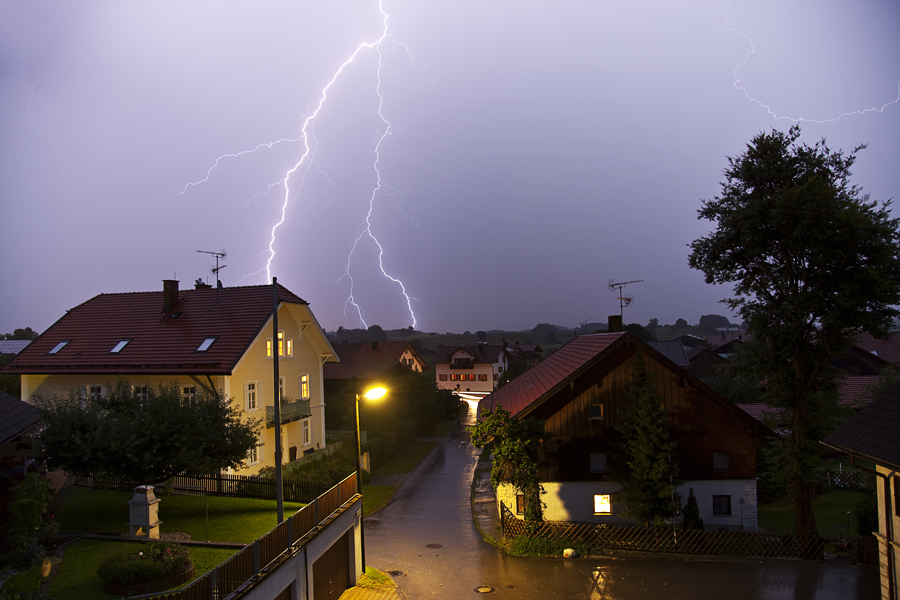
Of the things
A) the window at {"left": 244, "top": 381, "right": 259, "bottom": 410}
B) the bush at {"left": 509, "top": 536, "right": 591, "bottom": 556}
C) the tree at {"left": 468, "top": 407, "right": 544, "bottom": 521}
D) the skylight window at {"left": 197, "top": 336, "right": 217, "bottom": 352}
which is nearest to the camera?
the bush at {"left": 509, "top": 536, "right": 591, "bottom": 556}

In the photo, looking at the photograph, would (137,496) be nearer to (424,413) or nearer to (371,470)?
(371,470)

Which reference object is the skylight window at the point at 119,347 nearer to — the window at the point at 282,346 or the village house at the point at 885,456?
the window at the point at 282,346

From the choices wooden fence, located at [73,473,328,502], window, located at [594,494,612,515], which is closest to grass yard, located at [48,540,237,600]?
wooden fence, located at [73,473,328,502]

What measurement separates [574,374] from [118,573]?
16123 mm

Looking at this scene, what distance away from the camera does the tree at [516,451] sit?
20062mm

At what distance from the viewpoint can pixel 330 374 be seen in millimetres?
49625

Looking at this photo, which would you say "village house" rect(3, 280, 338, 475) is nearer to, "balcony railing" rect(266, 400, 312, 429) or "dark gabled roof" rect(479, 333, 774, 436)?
"balcony railing" rect(266, 400, 312, 429)

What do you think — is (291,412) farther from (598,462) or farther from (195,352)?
(598,462)

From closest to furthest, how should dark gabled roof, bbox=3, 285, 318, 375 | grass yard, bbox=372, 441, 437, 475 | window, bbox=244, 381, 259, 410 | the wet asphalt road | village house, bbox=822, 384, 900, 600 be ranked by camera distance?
1. village house, bbox=822, 384, 900, 600
2. the wet asphalt road
3. dark gabled roof, bbox=3, 285, 318, 375
4. window, bbox=244, 381, 259, 410
5. grass yard, bbox=372, 441, 437, 475

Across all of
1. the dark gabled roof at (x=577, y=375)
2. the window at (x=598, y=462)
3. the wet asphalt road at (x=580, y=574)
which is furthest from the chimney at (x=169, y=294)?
the window at (x=598, y=462)

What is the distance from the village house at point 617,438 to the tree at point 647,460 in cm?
101

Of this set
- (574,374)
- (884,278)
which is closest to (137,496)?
(574,374)

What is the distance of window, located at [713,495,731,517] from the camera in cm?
2148

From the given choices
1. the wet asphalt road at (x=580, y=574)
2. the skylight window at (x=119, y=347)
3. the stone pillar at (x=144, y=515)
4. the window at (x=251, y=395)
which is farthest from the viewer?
the skylight window at (x=119, y=347)
